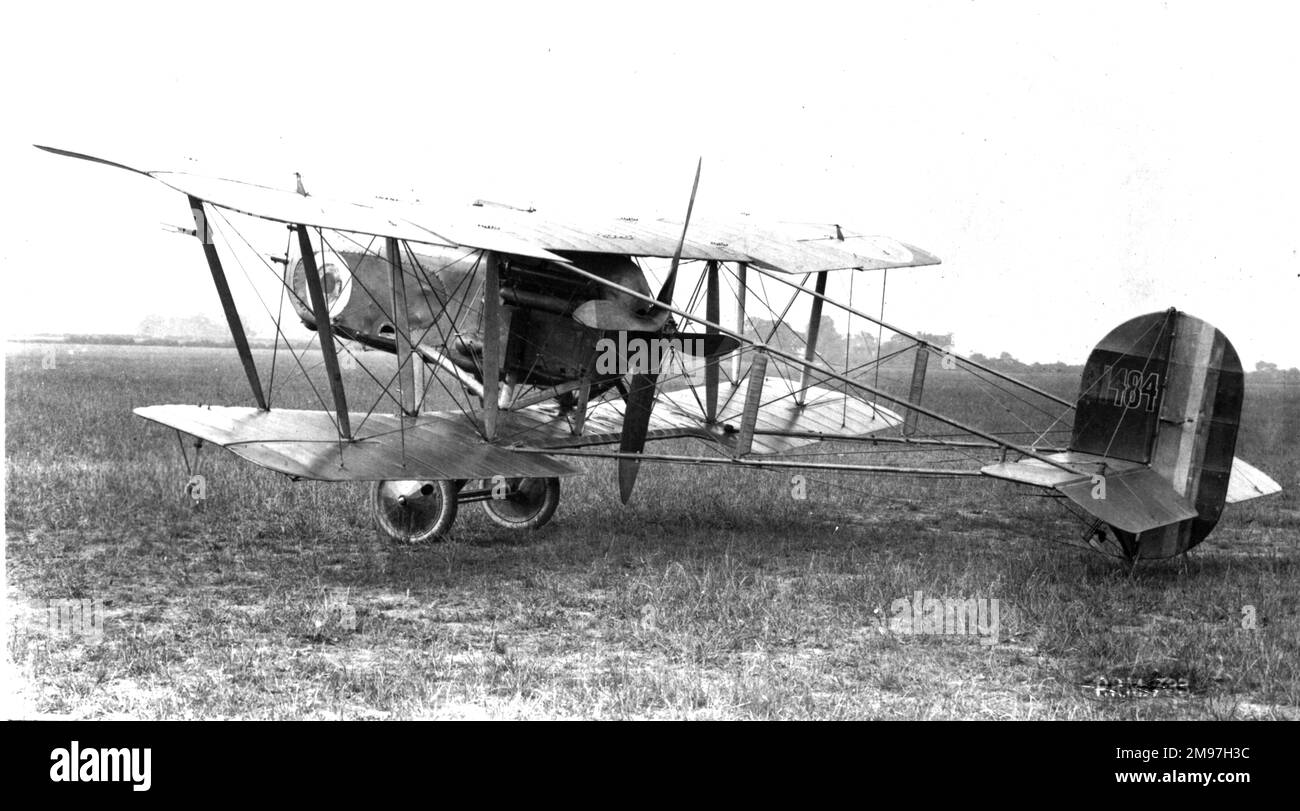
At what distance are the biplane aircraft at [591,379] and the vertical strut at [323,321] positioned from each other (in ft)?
0.06

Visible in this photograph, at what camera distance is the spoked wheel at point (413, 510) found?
10211 mm

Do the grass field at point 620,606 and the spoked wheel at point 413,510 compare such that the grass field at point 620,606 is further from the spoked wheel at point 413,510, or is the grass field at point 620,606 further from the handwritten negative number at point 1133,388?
the handwritten negative number at point 1133,388

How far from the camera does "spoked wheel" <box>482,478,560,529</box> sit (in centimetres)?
1133

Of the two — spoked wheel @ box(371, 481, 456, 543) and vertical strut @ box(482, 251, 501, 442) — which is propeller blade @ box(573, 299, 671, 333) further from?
spoked wheel @ box(371, 481, 456, 543)

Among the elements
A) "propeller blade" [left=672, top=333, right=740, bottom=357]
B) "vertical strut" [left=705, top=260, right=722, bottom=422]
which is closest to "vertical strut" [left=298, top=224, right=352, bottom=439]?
"propeller blade" [left=672, top=333, right=740, bottom=357]

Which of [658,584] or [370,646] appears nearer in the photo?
[370,646]

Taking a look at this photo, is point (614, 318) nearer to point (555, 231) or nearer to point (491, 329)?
point (555, 231)

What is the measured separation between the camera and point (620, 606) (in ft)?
27.2

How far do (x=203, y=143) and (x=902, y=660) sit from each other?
19935 mm

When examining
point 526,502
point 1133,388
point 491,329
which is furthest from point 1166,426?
point 526,502

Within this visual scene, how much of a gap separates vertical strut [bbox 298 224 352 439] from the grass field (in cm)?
128

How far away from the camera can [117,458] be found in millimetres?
14367

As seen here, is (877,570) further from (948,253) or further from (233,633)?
(948,253)
